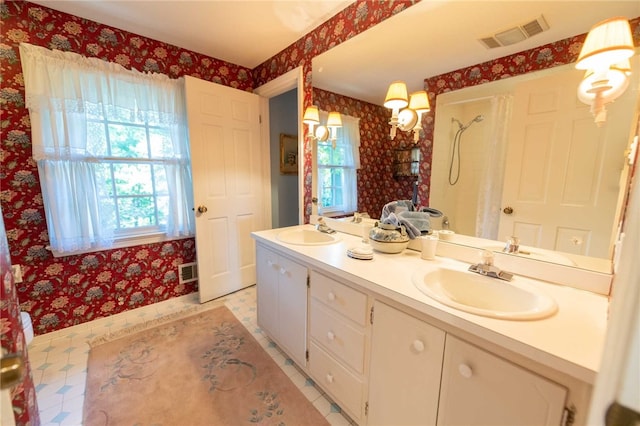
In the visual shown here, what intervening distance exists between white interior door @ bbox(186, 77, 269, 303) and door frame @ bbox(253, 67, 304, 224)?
6cm

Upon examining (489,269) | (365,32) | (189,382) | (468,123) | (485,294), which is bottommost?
(189,382)

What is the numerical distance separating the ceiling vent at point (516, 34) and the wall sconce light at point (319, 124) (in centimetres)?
101

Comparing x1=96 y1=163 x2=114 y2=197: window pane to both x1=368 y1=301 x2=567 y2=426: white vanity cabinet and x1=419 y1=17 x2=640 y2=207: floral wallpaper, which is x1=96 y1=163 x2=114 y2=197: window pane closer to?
x1=368 y1=301 x2=567 y2=426: white vanity cabinet

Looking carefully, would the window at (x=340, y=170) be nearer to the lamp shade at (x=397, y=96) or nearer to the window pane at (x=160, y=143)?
the lamp shade at (x=397, y=96)

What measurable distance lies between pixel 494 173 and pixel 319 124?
1.32 meters

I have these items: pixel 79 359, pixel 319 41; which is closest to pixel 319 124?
pixel 319 41

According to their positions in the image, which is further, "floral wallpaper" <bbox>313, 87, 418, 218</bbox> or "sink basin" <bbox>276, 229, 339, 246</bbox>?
"sink basin" <bbox>276, 229, 339, 246</bbox>

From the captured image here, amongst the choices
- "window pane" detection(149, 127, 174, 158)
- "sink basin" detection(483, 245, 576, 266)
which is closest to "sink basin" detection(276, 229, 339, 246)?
"sink basin" detection(483, 245, 576, 266)

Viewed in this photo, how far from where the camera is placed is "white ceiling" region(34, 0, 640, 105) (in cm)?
106

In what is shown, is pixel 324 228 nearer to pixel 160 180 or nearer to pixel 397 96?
pixel 397 96

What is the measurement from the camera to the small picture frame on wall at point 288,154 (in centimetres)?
308

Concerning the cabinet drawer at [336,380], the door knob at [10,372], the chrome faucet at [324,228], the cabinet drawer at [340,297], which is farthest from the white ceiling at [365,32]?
the door knob at [10,372]

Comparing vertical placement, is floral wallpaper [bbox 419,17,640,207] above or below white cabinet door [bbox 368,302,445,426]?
above

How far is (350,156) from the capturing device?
6.40 feet
